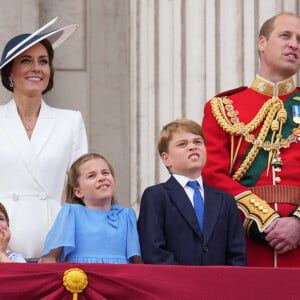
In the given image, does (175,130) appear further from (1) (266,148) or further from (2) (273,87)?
(2) (273,87)

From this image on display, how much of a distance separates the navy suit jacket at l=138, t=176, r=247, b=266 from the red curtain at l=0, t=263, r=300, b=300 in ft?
1.20

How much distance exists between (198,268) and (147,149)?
2781 millimetres

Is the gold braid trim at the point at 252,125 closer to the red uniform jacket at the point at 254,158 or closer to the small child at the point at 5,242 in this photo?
the red uniform jacket at the point at 254,158

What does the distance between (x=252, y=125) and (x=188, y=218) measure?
2.50 ft

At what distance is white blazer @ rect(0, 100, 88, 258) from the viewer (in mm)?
6398

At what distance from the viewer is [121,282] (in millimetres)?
5668

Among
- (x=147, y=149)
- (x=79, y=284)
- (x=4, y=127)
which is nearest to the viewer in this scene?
(x=79, y=284)

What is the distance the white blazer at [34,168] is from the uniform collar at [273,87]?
0.94 m

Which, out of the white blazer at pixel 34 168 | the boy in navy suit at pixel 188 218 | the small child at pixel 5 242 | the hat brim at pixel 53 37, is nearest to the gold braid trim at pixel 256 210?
the boy in navy suit at pixel 188 218

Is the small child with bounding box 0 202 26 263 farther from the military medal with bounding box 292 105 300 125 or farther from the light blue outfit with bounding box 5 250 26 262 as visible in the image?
the military medal with bounding box 292 105 300 125

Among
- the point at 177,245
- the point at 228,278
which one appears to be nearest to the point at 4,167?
the point at 177,245

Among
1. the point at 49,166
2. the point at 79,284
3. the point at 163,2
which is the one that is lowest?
the point at 79,284

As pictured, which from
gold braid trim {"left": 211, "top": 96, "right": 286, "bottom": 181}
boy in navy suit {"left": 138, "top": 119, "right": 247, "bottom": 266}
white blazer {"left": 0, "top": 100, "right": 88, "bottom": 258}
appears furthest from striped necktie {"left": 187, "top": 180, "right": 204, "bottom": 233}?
white blazer {"left": 0, "top": 100, "right": 88, "bottom": 258}

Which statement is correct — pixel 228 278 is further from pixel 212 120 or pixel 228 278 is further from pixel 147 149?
pixel 147 149
